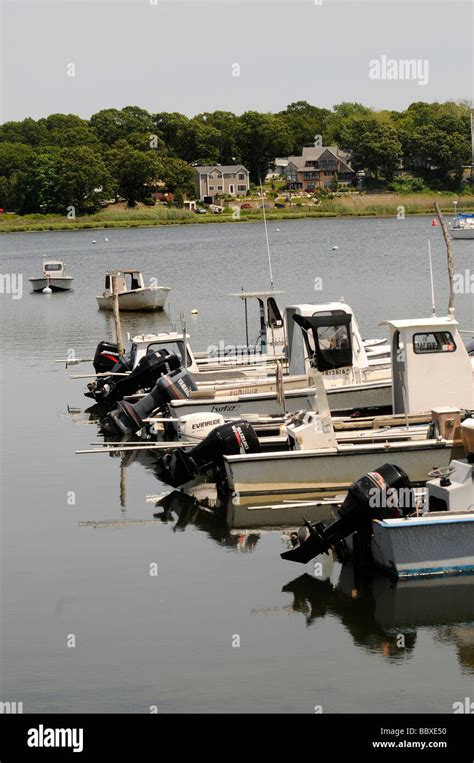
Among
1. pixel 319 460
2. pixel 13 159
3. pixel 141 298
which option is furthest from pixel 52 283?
pixel 13 159

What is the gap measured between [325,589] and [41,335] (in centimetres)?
3364

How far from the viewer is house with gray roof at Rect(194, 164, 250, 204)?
179 meters

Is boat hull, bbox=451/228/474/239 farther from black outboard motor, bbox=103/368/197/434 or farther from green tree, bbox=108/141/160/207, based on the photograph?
green tree, bbox=108/141/160/207

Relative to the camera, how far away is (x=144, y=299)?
2226 inches

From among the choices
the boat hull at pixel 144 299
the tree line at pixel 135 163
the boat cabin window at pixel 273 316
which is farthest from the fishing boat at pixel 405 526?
the tree line at pixel 135 163

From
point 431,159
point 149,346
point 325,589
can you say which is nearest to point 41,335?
point 149,346

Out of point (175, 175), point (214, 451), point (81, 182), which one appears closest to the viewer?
point (214, 451)

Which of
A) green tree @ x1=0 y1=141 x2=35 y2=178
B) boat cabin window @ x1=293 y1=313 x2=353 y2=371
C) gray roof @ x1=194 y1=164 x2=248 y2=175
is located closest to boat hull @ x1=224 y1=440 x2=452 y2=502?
boat cabin window @ x1=293 y1=313 x2=353 y2=371

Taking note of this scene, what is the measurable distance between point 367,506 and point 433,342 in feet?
22.0

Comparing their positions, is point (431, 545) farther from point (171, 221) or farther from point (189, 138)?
point (189, 138)

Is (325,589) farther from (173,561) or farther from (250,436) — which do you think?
(250,436)

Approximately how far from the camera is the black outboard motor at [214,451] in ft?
74.7

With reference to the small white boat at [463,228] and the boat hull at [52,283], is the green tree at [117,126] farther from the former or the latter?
the boat hull at [52,283]

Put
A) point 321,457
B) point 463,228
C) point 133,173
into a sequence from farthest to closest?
point 133,173 → point 463,228 → point 321,457
